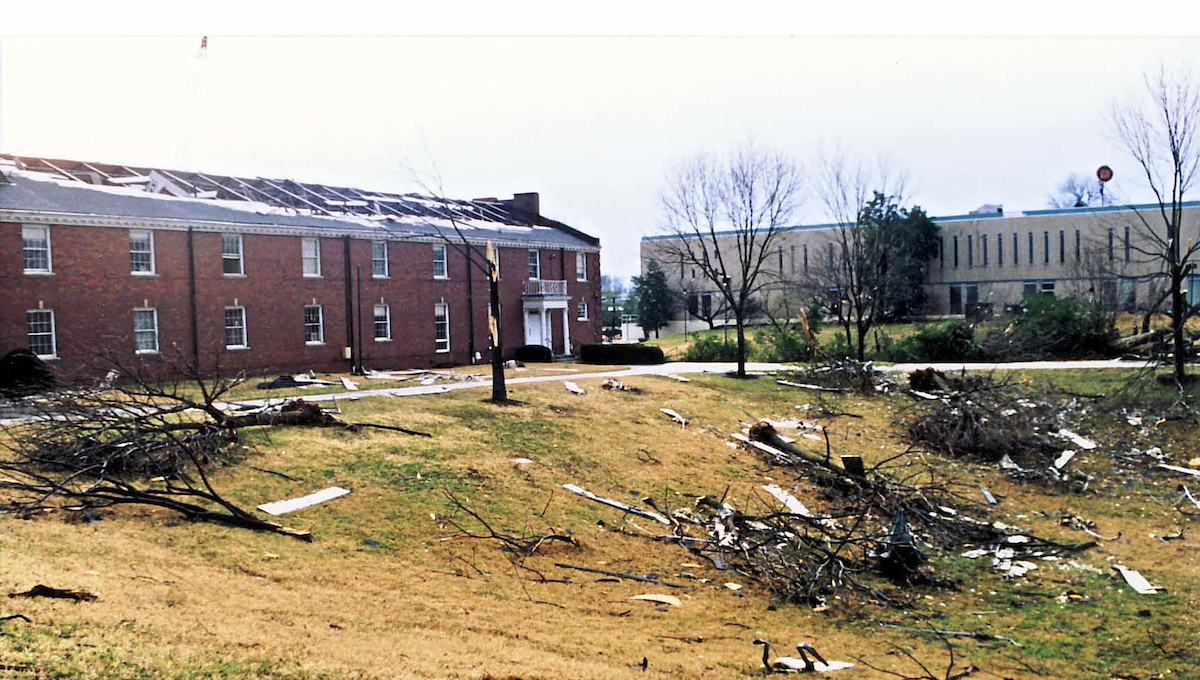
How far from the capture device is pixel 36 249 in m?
25.4

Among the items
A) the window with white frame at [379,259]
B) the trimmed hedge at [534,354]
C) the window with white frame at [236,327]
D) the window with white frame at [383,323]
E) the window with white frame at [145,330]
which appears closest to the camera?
the window with white frame at [145,330]

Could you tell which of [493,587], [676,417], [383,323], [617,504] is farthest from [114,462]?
[383,323]

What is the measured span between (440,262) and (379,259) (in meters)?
3.21

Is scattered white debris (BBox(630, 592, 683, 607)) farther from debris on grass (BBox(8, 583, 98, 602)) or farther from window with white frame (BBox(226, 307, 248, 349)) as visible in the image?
window with white frame (BBox(226, 307, 248, 349))

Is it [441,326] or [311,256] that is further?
[441,326]

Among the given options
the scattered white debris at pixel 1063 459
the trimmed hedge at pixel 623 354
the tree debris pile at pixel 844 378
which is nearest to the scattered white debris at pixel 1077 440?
the scattered white debris at pixel 1063 459

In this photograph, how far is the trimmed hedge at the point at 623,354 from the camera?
35812 mm

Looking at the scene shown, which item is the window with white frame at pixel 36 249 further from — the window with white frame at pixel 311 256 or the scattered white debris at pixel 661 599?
the scattered white debris at pixel 661 599

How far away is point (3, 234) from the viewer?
24766mm

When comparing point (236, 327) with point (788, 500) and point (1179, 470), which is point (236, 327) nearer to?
point (788, 500)

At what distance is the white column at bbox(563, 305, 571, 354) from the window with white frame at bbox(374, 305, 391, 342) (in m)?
9.93

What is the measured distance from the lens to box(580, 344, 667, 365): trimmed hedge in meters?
35.8

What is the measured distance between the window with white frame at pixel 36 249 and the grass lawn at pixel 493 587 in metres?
14.3

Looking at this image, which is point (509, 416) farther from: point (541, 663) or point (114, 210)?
point (114, 210)
